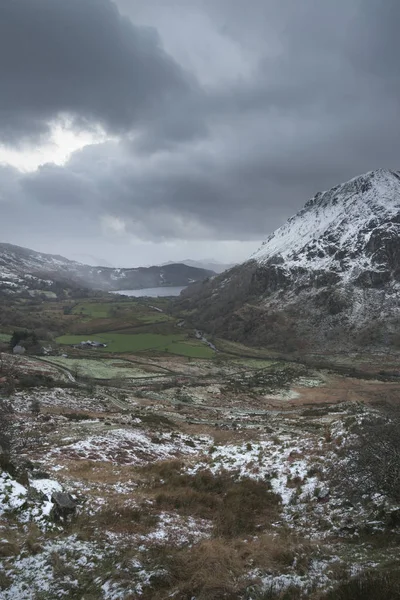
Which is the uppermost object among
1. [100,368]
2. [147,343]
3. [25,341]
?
[25,341]

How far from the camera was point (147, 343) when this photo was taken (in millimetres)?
133750

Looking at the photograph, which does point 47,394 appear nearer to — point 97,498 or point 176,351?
point 97,498

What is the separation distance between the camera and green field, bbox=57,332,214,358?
122350 mm

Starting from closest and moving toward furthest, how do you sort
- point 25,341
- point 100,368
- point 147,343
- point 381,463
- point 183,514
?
1. point 381,463
2. point 183,514
3. point 100,368
4. point 25,341
5. point 147,343

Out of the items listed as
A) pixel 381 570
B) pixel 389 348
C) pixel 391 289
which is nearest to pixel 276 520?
pixel 381 570

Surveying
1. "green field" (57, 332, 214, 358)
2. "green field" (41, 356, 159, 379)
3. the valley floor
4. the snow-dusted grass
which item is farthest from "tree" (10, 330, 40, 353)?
the snow-dusted grass

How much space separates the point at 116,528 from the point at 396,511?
1144 centimetres

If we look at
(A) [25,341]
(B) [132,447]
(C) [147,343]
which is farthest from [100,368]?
(B) [132,447]

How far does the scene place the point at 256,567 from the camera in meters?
11.1

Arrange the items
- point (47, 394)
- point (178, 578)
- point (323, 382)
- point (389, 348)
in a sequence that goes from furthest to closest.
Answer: point (389, 348)
point (323, 382)
point (47, 394)
point (178, 578)

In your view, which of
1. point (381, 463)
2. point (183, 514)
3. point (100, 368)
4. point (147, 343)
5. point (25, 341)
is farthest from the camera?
point (147, 343)

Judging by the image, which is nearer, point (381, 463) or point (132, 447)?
point (381, 463)

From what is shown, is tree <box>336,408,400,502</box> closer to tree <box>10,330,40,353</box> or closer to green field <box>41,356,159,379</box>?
green field <box>41,356,159,379</box>

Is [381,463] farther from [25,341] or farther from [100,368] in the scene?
[25,341]
